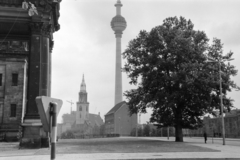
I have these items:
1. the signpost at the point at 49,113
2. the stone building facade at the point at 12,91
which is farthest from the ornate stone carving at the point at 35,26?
the stone building facade at the point at 12,91

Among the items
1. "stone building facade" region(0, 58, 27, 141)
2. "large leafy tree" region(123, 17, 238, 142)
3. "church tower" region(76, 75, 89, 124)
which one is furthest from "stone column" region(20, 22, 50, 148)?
"church tower" region(76, 75, 89, 124)

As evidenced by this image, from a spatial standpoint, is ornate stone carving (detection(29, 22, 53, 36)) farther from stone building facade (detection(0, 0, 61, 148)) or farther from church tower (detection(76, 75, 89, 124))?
church tower (detection(76, 75, 89, 124))

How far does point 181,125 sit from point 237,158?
22730mm

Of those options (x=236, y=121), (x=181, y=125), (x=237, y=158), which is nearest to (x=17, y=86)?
(x=181, y=125)

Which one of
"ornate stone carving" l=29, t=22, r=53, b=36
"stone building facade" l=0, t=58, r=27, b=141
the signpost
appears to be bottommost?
the signpost

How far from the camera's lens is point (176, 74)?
34844mm

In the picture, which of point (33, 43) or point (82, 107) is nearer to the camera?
point (33, 43)

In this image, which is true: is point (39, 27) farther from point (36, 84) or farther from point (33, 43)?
point (36, 84)

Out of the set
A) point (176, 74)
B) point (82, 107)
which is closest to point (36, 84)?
point (176, 74)

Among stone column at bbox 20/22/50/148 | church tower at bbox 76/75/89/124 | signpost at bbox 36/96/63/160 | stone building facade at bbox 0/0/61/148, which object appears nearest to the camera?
signpost at bbox 36/96/63/160

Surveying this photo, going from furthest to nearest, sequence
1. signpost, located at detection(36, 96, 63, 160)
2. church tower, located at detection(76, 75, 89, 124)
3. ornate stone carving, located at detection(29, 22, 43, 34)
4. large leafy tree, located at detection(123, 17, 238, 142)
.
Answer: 1. church tower, located at detection(76, 75, 89, 124)
2. large leafy tree, located at detection(123, 17, 238, 142)
3. ornate stone carving, located at detection(29, 22, 43, 34)
4. signpost, located at detection(36, 96, 63, 160)

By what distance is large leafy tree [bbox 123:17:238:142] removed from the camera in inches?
1395

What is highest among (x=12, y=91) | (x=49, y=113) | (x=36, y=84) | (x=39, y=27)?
(x=39, y=27)

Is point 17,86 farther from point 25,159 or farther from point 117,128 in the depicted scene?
point 117,128
